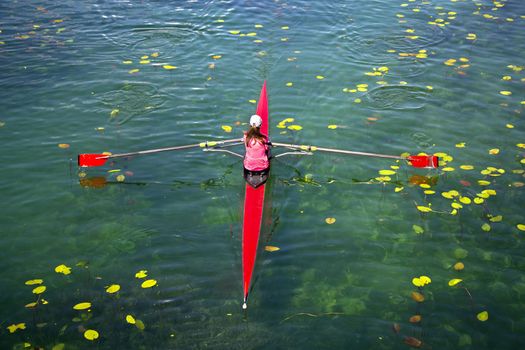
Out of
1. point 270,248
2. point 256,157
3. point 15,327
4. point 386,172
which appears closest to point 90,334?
point 15,327

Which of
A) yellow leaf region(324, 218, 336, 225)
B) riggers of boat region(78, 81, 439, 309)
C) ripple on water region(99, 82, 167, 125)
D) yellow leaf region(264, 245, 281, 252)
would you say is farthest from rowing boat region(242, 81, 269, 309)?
ripple on water region(99, 82, 167, 125)

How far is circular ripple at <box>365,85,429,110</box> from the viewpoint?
1257 centimetres

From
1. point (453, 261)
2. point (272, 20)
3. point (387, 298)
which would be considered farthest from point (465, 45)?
point (387, 298)

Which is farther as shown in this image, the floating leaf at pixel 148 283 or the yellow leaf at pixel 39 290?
the floating leaf at pixel 148 283

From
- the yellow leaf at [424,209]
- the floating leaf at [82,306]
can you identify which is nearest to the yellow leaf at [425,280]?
the yellow leaf at [424,209]

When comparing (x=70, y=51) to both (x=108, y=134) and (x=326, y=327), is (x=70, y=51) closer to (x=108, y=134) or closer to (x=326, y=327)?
(x=108, y=134)

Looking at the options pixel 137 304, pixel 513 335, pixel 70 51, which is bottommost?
pixel 513 335

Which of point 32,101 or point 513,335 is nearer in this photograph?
point 513,335

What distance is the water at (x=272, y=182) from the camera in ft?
23.6

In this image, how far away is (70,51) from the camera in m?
15.2

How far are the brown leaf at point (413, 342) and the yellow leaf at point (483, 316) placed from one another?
106 cm

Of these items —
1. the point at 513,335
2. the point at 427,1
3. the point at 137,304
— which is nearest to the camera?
the point at 513,335

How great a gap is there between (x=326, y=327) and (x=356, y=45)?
10838 millimetres

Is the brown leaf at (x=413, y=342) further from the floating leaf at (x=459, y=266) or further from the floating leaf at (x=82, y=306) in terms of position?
the floating leaf at (x=82, y=306)
